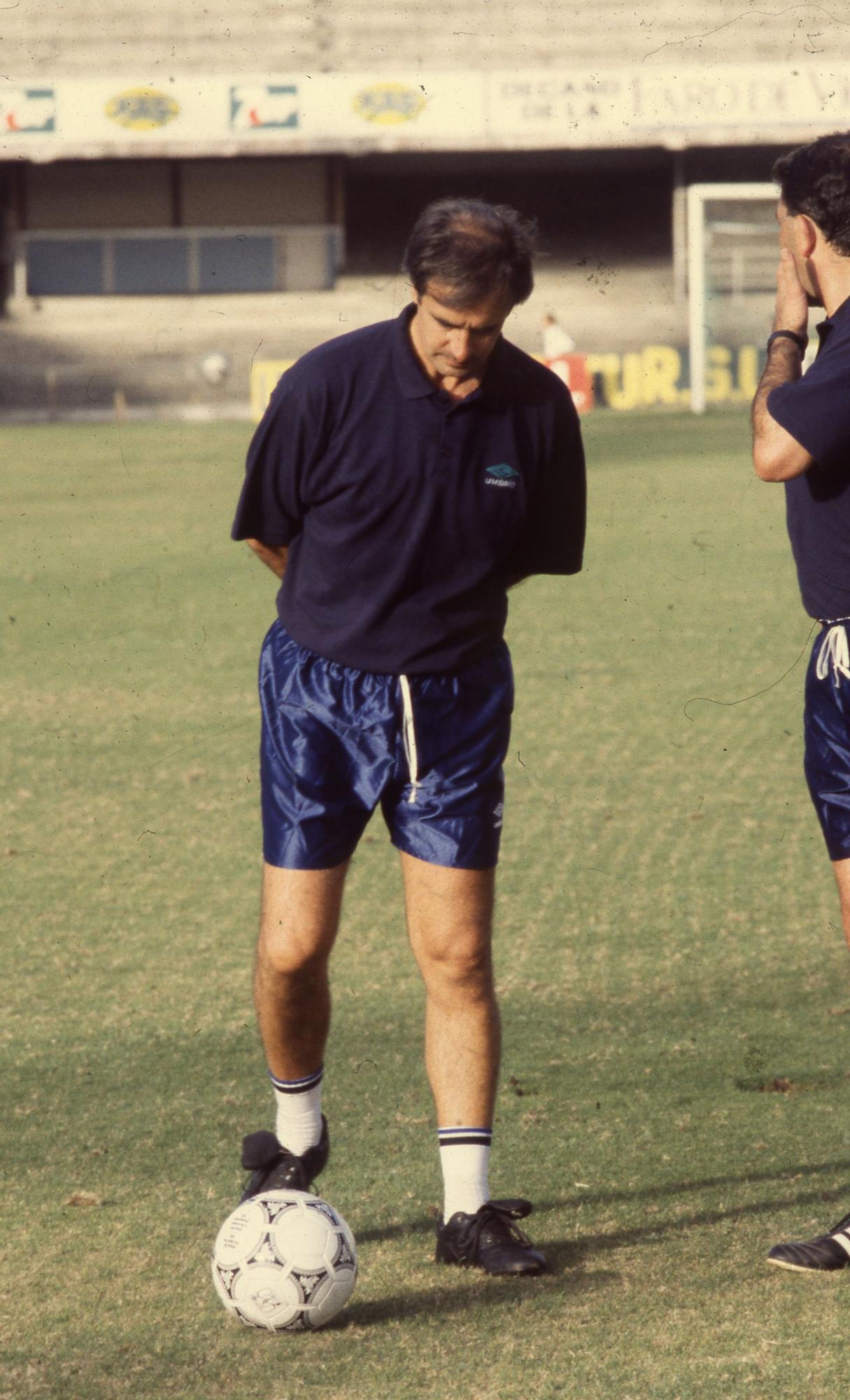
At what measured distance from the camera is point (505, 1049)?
4645mm

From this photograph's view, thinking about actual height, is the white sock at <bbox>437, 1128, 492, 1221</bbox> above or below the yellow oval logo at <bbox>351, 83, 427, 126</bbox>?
below

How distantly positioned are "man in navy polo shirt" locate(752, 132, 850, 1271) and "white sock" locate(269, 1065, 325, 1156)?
0.96 metres

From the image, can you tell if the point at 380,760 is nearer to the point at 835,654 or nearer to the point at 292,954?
the point at 292,954

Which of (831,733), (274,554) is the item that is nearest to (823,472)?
(831,733)

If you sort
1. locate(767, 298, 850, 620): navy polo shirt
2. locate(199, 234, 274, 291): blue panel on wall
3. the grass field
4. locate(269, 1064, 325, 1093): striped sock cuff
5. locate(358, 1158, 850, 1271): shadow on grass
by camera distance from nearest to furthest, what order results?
the grass field
locate(767, 298, 850, 620): navy polo shirt
locate(358, 1158, 850, 1271): shadow on grass
locate(269, 1064, 325, 1093): striped sock cuff
locate(199, 234, 274, 291): blue panel on wall

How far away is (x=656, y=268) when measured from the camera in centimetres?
3594

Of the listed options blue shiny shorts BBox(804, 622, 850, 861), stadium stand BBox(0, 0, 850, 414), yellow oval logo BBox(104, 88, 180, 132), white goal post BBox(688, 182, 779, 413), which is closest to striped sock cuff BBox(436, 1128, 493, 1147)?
blue shiny shorts BBox(804, 622, 850, 861)

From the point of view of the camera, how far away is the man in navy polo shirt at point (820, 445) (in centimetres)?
320

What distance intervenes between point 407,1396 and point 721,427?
22431 millimetres

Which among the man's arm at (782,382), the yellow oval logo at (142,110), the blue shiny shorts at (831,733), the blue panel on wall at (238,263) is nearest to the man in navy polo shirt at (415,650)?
the man's arm at (782,382)

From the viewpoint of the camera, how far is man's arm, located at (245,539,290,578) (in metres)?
3.64

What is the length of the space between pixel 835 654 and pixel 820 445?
1.38 ft

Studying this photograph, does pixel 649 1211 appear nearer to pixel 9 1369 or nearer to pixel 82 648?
pixel 9 1369

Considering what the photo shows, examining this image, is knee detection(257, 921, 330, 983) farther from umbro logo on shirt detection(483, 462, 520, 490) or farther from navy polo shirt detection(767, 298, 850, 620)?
navy polo shirt detection(767, 298, 850, 620)
